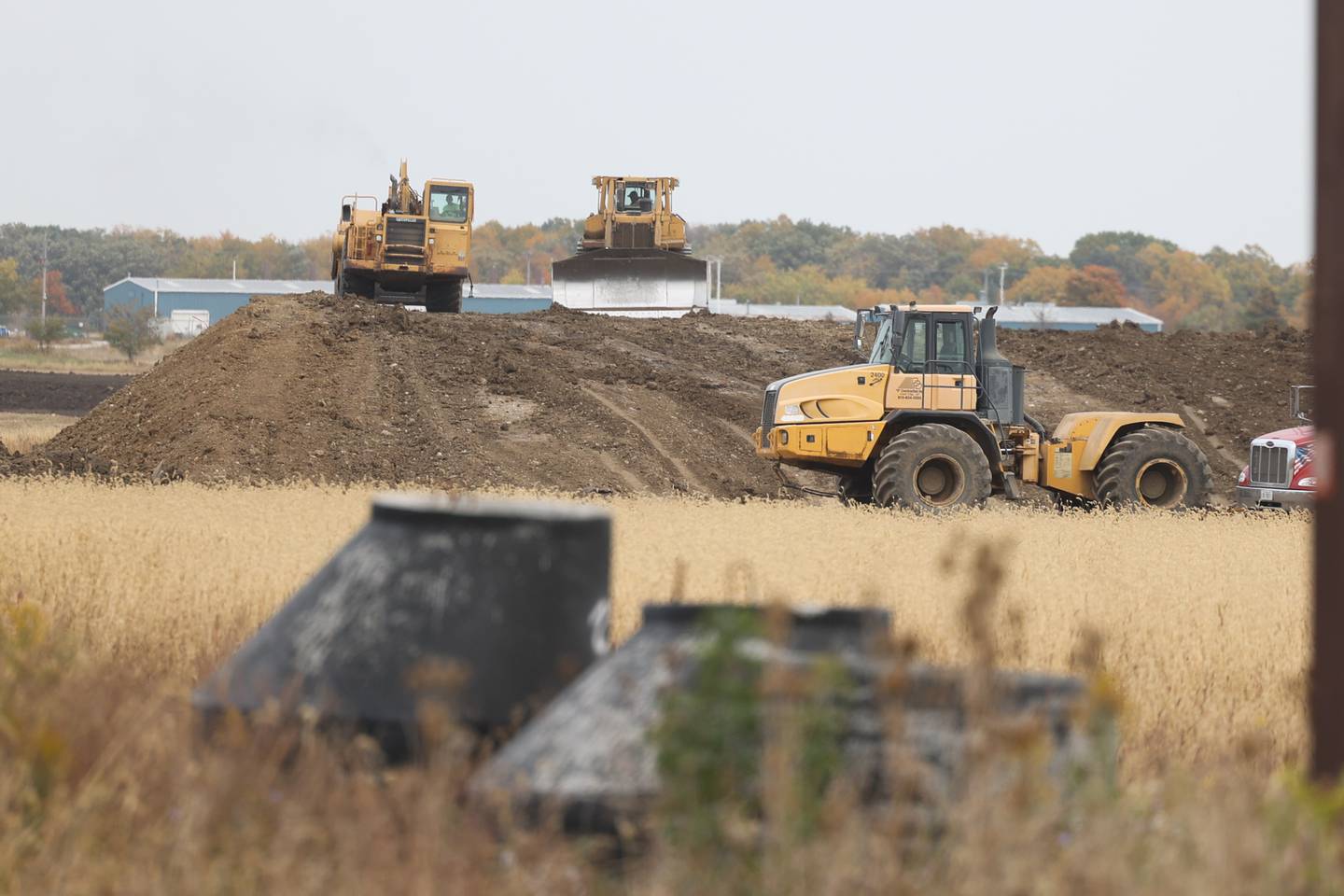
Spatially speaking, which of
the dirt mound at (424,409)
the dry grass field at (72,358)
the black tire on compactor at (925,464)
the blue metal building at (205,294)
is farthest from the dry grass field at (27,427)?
the blue metal building at (205,294)

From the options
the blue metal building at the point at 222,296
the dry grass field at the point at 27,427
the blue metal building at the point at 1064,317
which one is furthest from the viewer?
the blue metal building at the point at 222,296

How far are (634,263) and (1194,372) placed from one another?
42.2ft

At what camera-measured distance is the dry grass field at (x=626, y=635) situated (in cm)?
358

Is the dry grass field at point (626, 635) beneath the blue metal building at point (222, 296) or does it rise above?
beneath

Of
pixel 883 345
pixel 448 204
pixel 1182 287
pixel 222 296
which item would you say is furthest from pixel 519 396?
pixel 1182 287

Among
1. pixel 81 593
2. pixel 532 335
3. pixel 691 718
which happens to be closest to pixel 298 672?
pixel 691 718

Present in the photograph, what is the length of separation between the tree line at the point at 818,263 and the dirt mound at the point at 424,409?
10455cm

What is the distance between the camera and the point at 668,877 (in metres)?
3.60

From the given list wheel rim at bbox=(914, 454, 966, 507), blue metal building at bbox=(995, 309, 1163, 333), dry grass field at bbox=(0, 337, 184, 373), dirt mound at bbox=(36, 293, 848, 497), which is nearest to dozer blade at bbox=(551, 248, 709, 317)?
dirt mound at bbox=(36, 293, 848, 497)

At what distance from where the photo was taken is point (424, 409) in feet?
82.3

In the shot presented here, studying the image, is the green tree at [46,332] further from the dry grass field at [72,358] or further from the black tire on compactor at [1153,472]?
the black tire on compactor at [1153,472]

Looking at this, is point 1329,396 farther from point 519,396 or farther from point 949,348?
point 519,396

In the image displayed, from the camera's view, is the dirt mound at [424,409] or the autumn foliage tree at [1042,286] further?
the autumn foliage tree at [1042,286]

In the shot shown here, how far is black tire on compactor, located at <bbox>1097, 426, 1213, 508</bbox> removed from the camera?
19203 millimetres
